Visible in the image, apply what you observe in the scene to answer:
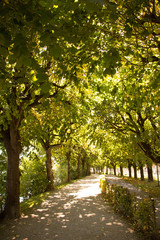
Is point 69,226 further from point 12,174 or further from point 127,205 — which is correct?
point 12,174

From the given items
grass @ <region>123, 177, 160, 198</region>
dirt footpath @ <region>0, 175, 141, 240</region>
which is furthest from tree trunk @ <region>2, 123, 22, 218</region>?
grass @ <region>123, 177, 160, 198</region>

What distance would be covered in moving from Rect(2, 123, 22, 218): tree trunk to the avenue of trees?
5cm

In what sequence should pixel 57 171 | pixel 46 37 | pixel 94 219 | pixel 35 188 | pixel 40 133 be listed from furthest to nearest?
pixel 57 171 → pixel 35 188 → pixel 40 133 → pixel 94 219 → pixel 46 37

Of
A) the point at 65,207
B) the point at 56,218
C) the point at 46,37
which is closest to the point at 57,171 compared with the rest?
the point at 65,207

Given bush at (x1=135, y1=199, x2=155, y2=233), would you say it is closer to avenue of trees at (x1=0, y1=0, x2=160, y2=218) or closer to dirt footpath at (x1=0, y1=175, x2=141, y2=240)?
dirt footpath at (x1=0, y1=175, x2=141, y2=240)

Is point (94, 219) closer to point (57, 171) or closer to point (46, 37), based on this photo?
point (46, 37)

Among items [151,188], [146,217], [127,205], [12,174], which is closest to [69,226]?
[127,205]

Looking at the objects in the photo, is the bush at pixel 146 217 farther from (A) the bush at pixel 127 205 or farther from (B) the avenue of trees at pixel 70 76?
(B) the avenue of trees at pixel 70 76

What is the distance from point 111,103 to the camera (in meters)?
10.7

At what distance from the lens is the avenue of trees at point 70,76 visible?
3.19 m

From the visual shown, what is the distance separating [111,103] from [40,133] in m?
4.33

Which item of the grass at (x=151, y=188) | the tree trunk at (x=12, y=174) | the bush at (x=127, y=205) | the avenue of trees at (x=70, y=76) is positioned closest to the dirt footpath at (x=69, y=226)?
the bush at (x=127, y=205)

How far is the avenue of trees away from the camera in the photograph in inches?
125

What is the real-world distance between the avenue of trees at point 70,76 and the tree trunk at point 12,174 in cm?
5
